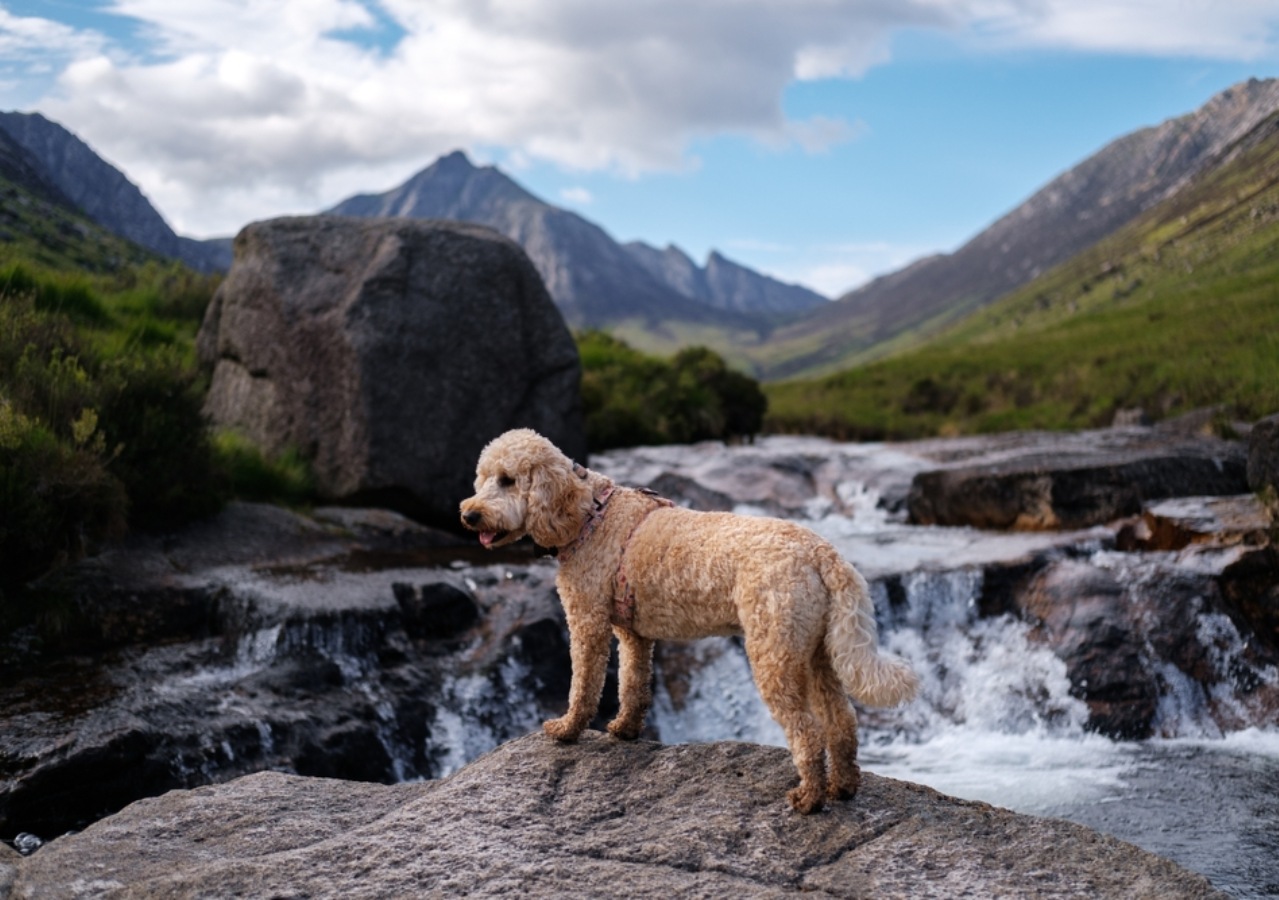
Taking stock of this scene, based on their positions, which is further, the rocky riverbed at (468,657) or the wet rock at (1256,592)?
the wet rock at (1256,592)

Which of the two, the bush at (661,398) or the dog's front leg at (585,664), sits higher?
the bush at (661,398)

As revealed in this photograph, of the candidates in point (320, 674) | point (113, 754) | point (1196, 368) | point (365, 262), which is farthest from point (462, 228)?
point (1196, 368)

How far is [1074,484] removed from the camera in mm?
14867

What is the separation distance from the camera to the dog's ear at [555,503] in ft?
18.8

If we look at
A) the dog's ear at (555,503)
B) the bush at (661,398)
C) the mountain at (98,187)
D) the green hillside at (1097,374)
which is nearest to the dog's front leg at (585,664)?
the dog's ear at (555,503)

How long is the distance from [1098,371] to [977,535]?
1623 cm

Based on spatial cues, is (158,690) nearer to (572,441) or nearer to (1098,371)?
(572,441)

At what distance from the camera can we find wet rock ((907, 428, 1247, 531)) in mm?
14648

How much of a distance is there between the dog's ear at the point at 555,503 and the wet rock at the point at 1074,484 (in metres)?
11.0

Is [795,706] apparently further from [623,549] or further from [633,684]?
[623,549]

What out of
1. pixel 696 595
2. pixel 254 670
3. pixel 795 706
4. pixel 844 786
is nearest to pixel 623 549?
pixel 696 595

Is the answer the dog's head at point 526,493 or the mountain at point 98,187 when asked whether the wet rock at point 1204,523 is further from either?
the mountain at point 98,187

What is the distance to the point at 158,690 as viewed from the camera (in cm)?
852

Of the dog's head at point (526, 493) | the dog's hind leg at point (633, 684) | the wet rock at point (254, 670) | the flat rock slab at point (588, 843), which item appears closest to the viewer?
the flat rock slab at point (588, 843)
